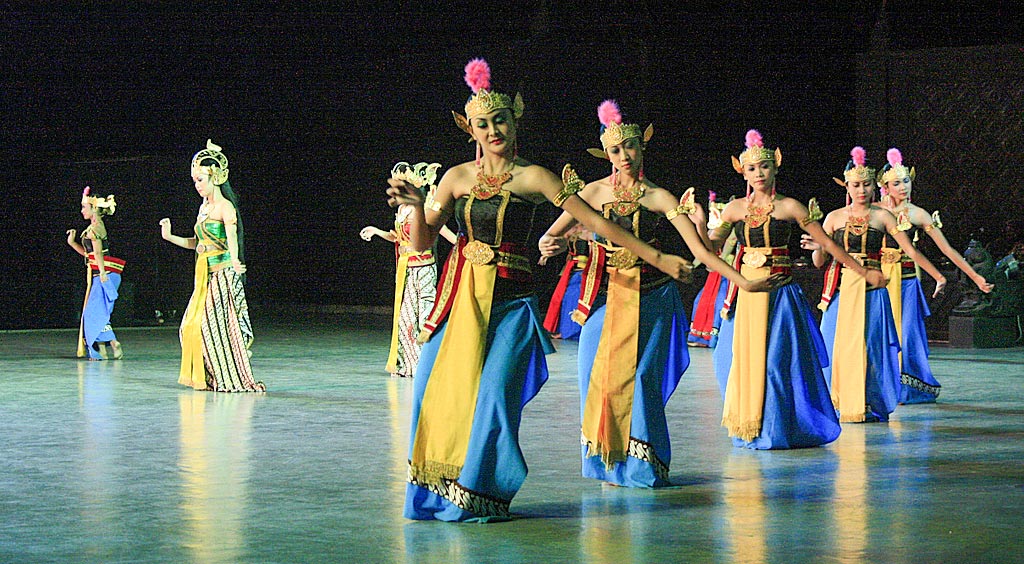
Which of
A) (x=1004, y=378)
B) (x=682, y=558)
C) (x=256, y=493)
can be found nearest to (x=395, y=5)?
(x=1004, y=378)

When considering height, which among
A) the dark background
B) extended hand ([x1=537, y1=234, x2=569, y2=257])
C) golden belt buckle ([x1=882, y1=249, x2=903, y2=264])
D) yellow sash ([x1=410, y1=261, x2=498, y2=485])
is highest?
the dark background

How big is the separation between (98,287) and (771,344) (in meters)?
7.84

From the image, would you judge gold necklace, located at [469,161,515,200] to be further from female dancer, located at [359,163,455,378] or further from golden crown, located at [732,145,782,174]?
female dancer, located at [359,163,455,378]

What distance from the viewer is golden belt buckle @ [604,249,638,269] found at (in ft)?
19.5

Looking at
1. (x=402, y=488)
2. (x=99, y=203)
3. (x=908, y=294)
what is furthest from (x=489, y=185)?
(x=99, y=203)

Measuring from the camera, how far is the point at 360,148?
2075 cm

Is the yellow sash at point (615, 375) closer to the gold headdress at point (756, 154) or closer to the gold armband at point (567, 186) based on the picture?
the gold armband at point (567, 186)

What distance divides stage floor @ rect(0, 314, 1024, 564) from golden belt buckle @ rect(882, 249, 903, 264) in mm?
995

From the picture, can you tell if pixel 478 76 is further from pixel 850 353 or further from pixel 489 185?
pixel 850 353

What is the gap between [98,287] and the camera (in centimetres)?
1307

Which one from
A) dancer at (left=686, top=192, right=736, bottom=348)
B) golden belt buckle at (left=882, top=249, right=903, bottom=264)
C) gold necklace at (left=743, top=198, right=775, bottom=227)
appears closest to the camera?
gold necklace at (left=743, top=198, right=775, bottom=227)

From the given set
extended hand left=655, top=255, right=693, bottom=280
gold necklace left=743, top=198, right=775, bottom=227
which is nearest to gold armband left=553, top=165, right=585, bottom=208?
extended hand left=655, top=255, right=693, bottom=280

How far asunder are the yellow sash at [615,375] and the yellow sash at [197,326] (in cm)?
469

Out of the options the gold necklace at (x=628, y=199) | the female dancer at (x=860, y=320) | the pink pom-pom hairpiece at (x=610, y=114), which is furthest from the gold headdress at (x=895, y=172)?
the gold necklace at (x=628, y=199)
